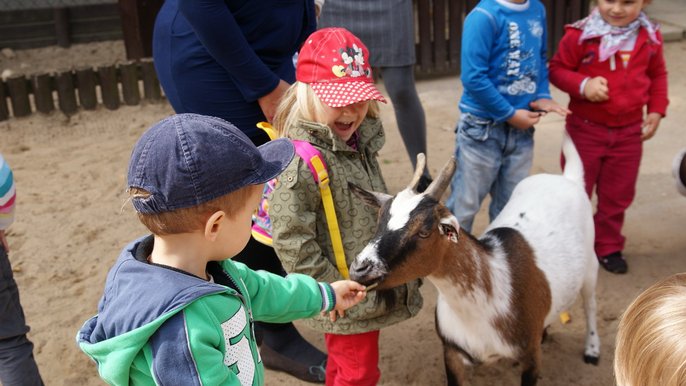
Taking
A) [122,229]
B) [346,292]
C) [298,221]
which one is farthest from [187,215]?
[122,229]

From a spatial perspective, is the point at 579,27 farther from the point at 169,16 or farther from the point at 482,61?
the point at 169,16

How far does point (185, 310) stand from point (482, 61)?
2296 mm

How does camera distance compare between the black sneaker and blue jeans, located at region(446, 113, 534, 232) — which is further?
the black sneaker

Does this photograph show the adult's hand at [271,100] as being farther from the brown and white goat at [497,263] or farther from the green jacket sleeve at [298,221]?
the brown and white goat at [497,263]

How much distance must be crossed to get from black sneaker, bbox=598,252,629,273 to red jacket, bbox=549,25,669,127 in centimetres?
77

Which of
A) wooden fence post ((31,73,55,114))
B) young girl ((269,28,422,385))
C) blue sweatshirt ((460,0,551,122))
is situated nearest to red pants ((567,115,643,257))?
blue sweatshirt ((460,0,551,122))

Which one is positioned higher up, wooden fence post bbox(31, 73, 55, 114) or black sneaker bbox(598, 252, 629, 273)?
wooden fence post bbox(31, 73, 55, 114)

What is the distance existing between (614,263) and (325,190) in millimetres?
2243

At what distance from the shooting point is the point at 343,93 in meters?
2.35

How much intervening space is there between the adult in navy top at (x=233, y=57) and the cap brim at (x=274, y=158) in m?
0.99

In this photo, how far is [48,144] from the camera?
584 cm

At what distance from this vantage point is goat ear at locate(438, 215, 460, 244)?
7.81ft

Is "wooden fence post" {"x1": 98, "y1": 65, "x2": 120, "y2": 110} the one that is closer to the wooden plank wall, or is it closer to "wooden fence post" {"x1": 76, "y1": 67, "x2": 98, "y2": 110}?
"wooden fence post" {"x1": 76, "y1": 67, "x2": 98, "y2": 110}

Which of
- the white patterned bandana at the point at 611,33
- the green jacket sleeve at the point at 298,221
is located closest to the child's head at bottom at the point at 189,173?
→ the green jacket sleeve at the point at 298,221
